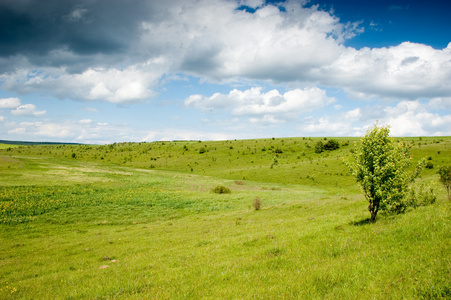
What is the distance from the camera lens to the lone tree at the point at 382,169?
14242 mm

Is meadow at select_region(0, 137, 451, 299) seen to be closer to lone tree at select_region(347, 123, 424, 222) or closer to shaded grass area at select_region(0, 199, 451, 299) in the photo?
shaded grass area at select_region(0, 199, 451, 299)

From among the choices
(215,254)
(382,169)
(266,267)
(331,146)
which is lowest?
(215,254)

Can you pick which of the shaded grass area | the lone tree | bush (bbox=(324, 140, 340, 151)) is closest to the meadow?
the shaded grass area

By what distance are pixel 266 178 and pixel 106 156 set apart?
91.6 metres

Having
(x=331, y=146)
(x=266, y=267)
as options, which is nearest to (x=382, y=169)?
(x=266, y=267)

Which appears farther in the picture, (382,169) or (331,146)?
(331,146)

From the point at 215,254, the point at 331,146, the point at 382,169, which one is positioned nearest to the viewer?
the point at 215,254

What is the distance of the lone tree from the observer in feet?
46.7

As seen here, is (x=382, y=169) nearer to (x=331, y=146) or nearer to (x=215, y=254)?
(x=215, y=254)

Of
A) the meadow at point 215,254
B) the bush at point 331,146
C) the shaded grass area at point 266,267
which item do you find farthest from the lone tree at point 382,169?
the bush at point 331,146

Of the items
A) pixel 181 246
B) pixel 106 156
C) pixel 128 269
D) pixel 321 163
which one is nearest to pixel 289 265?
pixel 128 269

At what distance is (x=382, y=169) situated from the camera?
556 inches

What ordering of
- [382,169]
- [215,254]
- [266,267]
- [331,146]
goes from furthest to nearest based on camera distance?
[331,146]
[382,169]
[215,254]
[266,267]

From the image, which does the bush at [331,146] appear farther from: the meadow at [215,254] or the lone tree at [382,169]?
the lone tree at [382,169]
